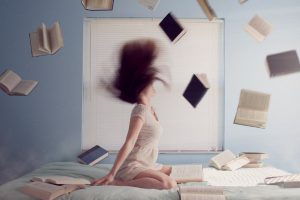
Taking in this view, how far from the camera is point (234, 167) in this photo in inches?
93.1

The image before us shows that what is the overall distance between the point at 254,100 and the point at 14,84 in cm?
154

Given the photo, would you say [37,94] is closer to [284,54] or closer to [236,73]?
[236,73]

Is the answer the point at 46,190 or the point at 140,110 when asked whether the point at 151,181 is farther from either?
the point at 46,190

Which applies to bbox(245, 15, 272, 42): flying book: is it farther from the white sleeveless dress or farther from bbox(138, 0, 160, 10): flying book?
the white sleeveless dress

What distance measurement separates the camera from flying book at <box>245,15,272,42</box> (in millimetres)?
2572

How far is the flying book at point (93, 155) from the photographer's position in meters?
2.51

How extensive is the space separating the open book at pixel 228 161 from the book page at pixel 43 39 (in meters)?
1.23

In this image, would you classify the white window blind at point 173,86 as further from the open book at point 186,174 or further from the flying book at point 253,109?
the open book at point 186,174

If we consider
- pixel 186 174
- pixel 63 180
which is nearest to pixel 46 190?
pixel 63 180

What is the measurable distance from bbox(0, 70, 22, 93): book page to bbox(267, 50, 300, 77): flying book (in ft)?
5.39

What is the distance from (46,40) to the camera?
99.3 inches

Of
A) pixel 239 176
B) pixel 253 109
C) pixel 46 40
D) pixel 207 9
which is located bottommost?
pixel 239 176

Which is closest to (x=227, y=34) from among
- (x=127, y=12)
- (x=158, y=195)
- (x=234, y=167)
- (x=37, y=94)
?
(x=127, y=12)

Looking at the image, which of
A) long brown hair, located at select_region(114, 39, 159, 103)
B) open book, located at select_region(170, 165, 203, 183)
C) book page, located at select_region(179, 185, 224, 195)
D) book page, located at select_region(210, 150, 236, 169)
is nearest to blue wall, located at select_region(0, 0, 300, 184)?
book page, located at select_region(210, 150, 236, 169)
